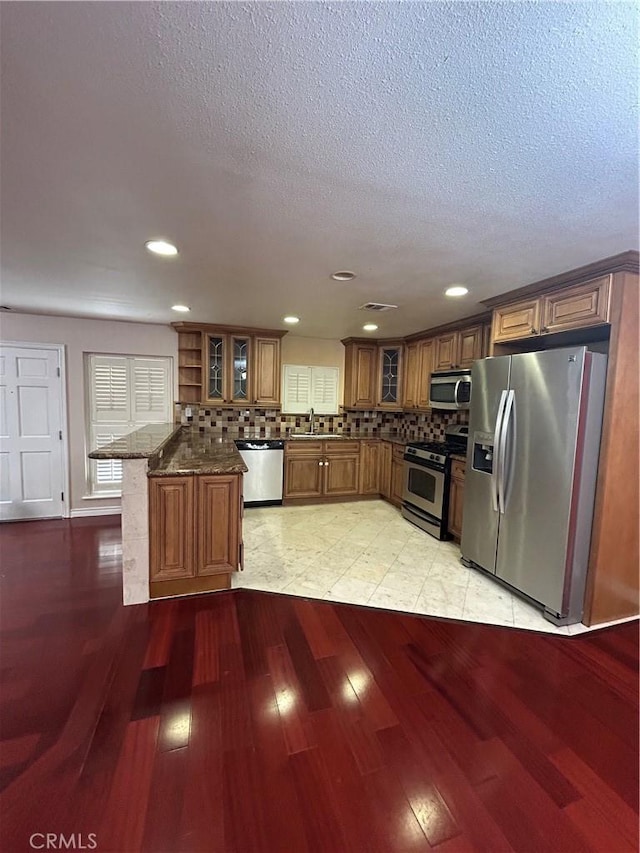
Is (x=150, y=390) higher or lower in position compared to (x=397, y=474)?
higher

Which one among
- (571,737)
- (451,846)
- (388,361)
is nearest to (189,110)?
(451,846)

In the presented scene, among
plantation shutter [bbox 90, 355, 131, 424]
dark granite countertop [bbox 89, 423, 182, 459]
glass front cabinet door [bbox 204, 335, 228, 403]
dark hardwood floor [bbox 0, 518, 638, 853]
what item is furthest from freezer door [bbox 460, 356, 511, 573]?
plantation shutter [bbox 90, 355, 131, 424]

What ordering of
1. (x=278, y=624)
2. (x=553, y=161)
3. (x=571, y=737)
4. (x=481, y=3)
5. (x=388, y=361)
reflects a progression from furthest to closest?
(x=388, y=361)
(x=278, y=624)
(x=571, y=737)
(x=553, y=161)
(x=481, y=3)

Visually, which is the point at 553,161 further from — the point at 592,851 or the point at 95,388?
the point at 95,388

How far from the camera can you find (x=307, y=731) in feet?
5.20

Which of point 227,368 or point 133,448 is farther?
point 227,368

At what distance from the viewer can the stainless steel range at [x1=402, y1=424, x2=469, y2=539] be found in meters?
3.81

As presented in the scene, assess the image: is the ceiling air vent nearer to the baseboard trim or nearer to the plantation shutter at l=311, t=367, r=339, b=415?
the plantation shutter at l=311, t=367, r=339, b=415

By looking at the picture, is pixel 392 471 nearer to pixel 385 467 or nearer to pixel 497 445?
pixel 385 467

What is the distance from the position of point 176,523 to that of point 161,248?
1.81m

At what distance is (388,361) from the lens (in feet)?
17.5

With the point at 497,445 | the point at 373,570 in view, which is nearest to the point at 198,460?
the point at 373,570

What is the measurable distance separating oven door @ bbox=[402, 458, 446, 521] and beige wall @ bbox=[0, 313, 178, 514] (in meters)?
3.33

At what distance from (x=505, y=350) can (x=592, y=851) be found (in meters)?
2.94
